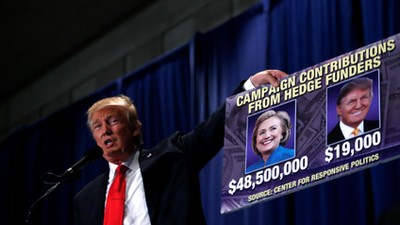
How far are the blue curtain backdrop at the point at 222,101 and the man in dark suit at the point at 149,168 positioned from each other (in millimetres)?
364

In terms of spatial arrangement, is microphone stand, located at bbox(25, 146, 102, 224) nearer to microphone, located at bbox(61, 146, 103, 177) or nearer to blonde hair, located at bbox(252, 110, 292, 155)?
microphone, located at bbox(61, 146, 103, 177)

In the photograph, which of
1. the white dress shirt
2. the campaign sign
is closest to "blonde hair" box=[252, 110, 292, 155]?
the campaign sign

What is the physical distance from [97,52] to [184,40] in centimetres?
104

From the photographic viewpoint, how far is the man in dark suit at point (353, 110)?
234cm

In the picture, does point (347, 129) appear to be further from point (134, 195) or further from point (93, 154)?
point (93, 154)

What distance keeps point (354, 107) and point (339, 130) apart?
8 centimetres

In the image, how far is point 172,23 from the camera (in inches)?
232

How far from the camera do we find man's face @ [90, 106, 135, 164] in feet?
10.3

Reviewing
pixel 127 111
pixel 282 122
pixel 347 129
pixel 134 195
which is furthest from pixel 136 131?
pixel 347 129

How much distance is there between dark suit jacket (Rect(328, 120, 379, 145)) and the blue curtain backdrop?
1.13 m

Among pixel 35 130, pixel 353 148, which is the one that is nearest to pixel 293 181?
pixel 353 148

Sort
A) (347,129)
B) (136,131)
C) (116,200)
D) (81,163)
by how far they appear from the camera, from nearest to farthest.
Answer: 1. (347,129)
2. (116,200)
3. (81,163)
4. (136,131)

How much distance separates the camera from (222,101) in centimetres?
482

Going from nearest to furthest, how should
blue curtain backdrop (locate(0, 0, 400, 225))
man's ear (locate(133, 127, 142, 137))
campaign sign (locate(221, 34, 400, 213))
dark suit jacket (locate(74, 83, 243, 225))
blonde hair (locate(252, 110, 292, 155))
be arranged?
campaign sign (locate(221, 34, 400, 213)), blonde hair (locate(252, 110, 292, 155)), dark suit jacket (locate(74, 83, 243, 225)), man's ear (locate(133, 127, 142, 137)), blue curtain backdrop (locate(0, 0, 400, 225))
